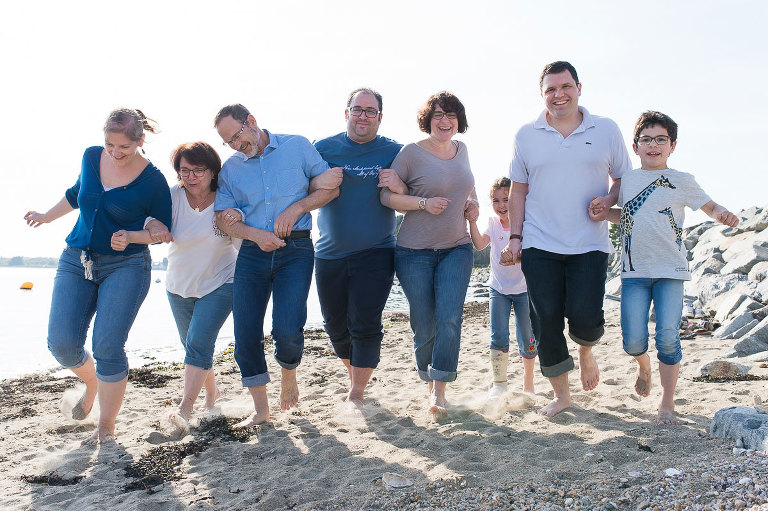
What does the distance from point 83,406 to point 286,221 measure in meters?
2.37

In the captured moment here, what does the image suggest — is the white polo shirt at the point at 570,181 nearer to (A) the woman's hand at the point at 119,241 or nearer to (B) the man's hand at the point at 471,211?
(B) the man's hand at the point at 471,211

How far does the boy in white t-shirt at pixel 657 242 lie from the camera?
4.06 meters

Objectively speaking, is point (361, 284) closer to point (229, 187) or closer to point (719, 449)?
point (229, 187)

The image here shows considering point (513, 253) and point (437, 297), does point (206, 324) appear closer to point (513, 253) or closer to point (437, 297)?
point (437, 297)

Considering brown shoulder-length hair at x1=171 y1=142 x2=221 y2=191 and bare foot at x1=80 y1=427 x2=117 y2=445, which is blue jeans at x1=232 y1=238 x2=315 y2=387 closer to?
brown shoulder-length hair at x1=171 y1=142 x2=221 y2=191

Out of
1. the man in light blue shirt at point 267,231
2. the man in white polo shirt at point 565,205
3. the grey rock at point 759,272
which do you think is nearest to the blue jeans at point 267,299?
the man in light blue shirt at point 267,231

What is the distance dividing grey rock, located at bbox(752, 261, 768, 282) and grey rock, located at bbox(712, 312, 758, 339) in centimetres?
297

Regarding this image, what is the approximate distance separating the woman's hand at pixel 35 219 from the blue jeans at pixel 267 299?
1.61 m

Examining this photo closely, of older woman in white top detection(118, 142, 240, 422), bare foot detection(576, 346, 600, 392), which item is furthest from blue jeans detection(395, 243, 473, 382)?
older woman in white top detection(118, 142, 240, 422)

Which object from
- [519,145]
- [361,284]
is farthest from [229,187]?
[519,145]

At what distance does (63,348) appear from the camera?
4254 millimetres

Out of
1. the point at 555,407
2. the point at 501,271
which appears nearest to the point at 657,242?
the point at 555,407

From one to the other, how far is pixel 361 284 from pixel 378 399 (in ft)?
4.45

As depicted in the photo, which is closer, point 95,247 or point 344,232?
point 95,247
